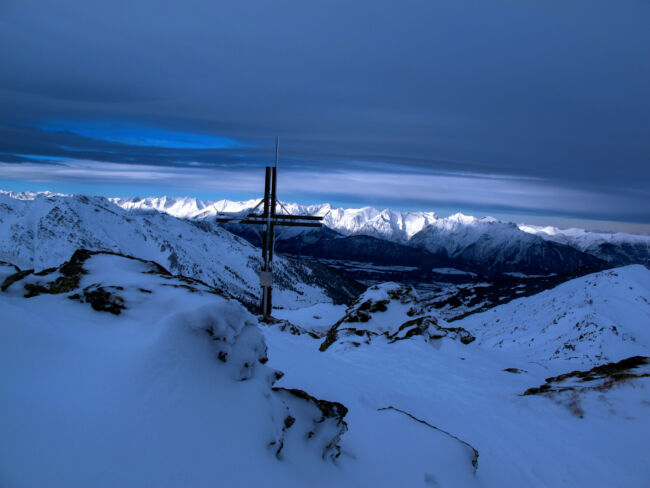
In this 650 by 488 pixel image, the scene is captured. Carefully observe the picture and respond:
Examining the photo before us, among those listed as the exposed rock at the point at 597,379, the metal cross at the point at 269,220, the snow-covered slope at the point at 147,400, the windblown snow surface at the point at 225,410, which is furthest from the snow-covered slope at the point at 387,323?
the snow-covered slope at the point at 147,400

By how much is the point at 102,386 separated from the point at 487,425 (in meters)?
10.9

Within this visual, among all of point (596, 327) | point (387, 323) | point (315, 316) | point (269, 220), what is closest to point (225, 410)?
point (269, 220)

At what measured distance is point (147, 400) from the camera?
5.28 meters

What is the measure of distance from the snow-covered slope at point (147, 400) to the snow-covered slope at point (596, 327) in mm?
35657

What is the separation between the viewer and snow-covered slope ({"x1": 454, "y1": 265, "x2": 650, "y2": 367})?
41.0m

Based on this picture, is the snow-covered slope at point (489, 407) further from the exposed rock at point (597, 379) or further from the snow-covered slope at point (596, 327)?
the snow-covered slope at point (596, 327)

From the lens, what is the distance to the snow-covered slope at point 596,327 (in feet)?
134

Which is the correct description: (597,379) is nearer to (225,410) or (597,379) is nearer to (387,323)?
(225,410)

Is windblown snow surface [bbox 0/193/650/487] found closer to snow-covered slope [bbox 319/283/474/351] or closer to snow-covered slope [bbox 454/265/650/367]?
snow-covered slope [bbox 319/283/474/351]

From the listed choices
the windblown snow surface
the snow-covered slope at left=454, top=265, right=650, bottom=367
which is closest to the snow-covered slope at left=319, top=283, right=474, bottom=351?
the windblown snow surface

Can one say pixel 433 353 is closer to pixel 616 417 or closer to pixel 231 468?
pixel 616 417

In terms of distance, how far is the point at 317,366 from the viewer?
12.6 metres

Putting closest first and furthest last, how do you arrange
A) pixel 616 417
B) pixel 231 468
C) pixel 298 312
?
1. pixel 231 468
2. pixel 616 417
3. pixel 298 312

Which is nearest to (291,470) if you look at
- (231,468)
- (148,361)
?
(231,468)
